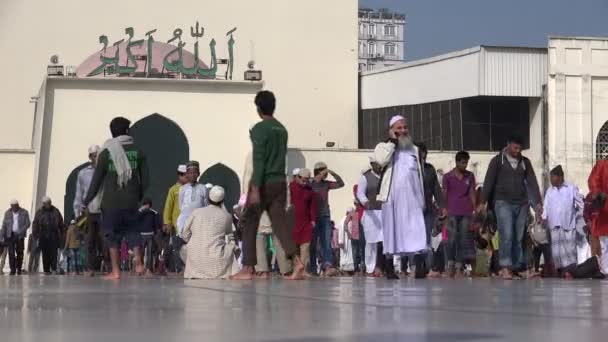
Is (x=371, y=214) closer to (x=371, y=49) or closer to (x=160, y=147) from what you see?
(x=160, y=147)

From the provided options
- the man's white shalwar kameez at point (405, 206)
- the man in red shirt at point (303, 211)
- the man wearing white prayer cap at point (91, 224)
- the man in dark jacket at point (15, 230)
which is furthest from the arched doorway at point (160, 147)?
the man's white shalwar kameez at point (405, 206)

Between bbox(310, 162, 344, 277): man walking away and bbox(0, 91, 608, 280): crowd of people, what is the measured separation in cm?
3

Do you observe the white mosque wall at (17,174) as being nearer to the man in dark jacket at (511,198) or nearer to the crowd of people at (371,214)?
the crowd of people at (371,214)

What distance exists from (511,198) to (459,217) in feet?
7.56

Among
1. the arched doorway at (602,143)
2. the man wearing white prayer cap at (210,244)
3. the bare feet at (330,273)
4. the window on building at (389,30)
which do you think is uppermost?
the window on building at (389,30)

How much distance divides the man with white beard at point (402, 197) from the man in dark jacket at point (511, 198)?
1.45m

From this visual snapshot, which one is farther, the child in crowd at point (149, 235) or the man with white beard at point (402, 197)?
the child in crowd at point (149, 235)

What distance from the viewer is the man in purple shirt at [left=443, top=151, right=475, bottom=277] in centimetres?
1630

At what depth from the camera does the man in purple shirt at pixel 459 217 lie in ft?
53.5

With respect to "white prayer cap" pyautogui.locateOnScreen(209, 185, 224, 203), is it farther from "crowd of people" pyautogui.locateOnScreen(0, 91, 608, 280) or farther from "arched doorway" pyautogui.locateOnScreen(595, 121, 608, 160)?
"arched doorway" pyautogui.locateOnScreen(595, 121, 608, 160)

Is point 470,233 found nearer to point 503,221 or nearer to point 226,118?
point 503,221

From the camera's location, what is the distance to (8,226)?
85.0ft

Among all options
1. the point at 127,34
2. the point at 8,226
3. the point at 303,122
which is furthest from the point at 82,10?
the point at 8,226

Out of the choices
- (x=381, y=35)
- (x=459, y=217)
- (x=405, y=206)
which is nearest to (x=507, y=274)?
(x=405, y=206)
